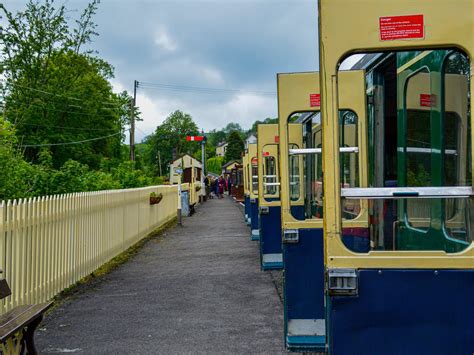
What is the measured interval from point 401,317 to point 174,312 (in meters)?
4.43

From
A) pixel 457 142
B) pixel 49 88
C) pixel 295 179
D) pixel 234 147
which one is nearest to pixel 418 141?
pixel 457 142

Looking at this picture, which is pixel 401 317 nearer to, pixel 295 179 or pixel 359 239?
pixel 359 239

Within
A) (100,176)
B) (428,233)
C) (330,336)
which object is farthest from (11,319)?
(100,176)

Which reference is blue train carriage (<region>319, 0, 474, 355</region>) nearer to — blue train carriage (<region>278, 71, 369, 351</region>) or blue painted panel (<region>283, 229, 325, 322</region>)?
blue train carriage (<region>278, 71, 369, 351</region>)

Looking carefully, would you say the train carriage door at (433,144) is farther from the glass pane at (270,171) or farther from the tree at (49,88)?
the tree at (49,88)

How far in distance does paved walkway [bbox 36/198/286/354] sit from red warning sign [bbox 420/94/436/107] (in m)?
2.63

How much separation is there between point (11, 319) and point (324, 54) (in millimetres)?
3107

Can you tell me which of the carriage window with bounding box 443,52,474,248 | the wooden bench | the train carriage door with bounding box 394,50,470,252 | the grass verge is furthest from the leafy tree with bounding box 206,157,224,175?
the carriage window with bounding box 443,52,474,248

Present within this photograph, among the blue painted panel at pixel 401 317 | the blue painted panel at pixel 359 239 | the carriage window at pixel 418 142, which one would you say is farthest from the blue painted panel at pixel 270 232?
the blue painted panel at pixel 401 317

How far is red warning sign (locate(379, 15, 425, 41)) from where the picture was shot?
2.67 m

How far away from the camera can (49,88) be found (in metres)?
38.3

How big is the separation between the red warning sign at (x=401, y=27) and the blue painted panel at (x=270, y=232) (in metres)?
7.13

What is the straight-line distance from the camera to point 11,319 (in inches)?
173

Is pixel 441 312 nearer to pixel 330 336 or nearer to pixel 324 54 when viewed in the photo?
pixel 330 336
